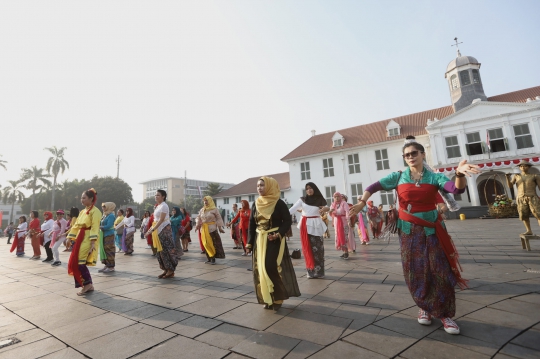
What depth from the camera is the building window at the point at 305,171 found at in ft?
91.2

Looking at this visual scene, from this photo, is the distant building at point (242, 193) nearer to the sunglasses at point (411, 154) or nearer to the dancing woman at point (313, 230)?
the dancing woman at point (313, 230)

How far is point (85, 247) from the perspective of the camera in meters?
4.47

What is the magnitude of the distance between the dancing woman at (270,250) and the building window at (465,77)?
2717cm

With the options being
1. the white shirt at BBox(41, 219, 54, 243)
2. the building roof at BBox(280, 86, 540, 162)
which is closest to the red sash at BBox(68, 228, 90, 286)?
the white shirt at BBox(41, 219, 54, 243)

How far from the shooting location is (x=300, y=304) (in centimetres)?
329

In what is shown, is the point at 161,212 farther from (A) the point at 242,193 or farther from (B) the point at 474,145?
(A) the point at 242,193

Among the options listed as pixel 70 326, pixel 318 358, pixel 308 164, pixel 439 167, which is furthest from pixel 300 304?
pixel 308 164

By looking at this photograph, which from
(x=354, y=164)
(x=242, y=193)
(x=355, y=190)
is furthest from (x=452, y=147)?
(x=242, y=193)

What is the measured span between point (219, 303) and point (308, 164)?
25.3 metres

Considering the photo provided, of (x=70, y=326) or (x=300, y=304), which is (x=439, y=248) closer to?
(x=300, y=304)

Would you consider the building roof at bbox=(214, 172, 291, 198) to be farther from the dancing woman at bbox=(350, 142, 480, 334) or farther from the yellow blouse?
the dancing woman at bbox=(350, 142, 480, 334)

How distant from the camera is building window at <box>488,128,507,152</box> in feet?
65.0

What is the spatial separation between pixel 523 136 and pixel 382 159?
32.2ft

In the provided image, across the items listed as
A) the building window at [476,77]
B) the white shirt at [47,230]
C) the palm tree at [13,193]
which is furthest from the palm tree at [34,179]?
the building window at [476,77]
